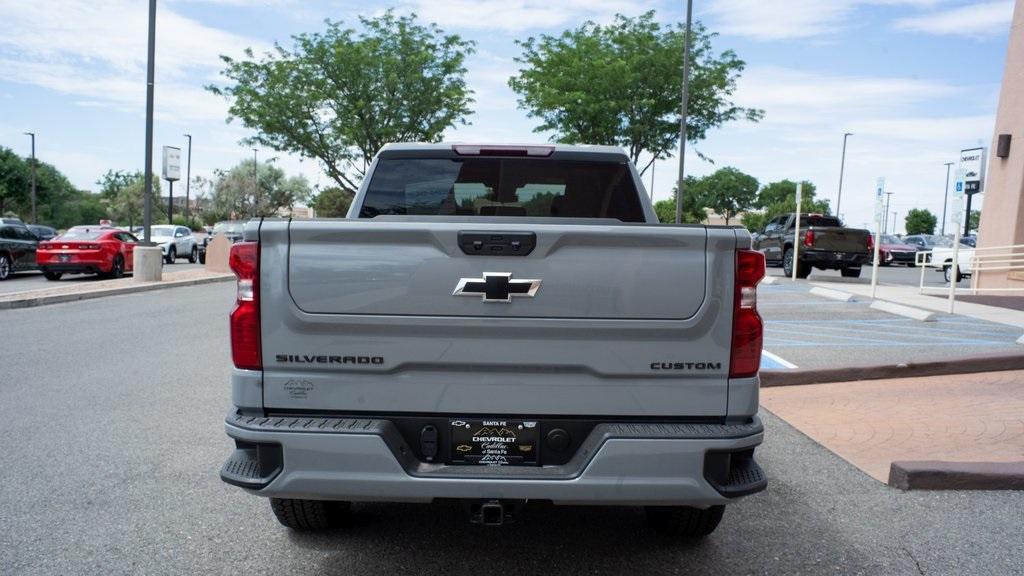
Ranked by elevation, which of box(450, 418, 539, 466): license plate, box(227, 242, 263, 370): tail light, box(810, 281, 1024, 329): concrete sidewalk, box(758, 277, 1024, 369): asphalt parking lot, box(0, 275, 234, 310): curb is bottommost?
box(0, 275, 234, 310): curb

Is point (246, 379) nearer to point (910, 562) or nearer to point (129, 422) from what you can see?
point (910, 562)

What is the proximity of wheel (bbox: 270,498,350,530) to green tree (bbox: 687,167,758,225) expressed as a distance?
116 m

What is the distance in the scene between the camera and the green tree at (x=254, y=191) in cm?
8581

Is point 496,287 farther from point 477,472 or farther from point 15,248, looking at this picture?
point 15,248

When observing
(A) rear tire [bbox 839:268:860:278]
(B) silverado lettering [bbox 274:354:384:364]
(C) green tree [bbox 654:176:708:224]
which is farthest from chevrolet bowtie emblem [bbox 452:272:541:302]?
(C) green tree [bbox 654:176:708:224]

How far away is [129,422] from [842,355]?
7.61m

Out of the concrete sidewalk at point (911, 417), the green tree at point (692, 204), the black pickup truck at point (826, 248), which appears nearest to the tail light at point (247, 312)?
the concrete sidewalk at point (911, 417)

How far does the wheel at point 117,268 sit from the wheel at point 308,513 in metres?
21.5

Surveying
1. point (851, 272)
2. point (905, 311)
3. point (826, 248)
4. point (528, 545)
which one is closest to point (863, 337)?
point (905, 311)

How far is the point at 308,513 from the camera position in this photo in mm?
3971

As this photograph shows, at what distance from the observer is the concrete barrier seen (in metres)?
13.8

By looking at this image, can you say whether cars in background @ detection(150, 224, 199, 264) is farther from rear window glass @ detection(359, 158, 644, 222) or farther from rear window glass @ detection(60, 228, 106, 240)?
rear window glass @ detection(359, 158, 644, 222)

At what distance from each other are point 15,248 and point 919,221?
10907 centimetres

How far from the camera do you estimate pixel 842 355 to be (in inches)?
386
